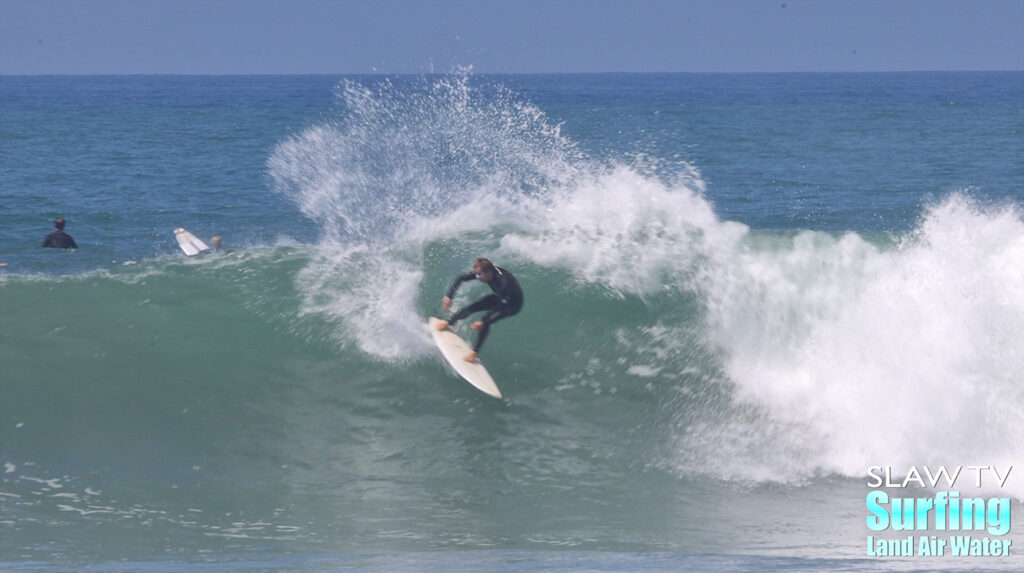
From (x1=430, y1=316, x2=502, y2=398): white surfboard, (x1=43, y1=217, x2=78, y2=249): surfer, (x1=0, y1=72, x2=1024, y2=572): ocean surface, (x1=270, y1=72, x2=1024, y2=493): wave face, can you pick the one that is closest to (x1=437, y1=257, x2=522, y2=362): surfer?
(x1=430, y1=316, x2=502, y2=398): white surfboard

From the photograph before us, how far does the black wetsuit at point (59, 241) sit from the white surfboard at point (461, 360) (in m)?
12.1

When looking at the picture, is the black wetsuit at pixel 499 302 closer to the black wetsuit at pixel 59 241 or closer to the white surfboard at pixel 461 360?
the white surfboard at pixel 461 360

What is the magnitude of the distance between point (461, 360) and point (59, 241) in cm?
1282

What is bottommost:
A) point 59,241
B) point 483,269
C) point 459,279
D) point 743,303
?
point 459,279

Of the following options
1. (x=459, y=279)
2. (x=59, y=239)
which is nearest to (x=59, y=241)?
(x=59, y=239)

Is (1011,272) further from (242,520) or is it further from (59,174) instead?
(59,174)

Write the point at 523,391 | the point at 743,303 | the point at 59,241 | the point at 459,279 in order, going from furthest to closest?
the point at 59,241 → the point at 743,303 → the point at 523,391 → the point at 459,279

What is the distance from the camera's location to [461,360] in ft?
38.9

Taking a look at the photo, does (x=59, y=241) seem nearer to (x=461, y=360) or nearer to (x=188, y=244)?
(x=188, y=244)

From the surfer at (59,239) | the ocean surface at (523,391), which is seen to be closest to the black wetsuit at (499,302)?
the ocean surface at (523,391)

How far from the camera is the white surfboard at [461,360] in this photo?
11.6 m

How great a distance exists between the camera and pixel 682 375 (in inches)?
485

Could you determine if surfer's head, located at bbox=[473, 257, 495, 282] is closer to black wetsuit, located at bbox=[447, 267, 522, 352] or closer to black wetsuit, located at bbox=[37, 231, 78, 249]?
black wetsuit, located at bbox=[447, 267, 522, 352]

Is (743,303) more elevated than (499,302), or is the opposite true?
(743,303)
